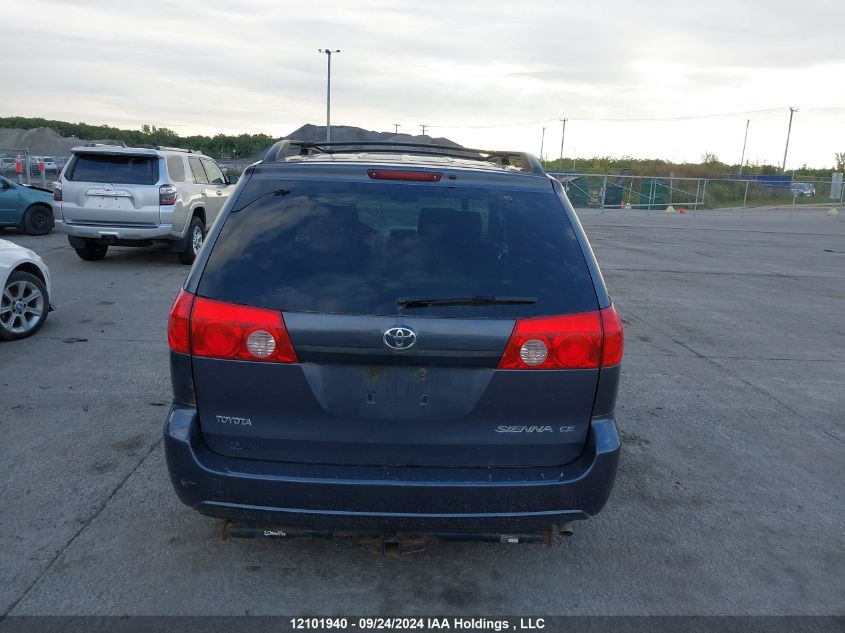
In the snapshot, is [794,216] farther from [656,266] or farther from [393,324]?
[393,324]

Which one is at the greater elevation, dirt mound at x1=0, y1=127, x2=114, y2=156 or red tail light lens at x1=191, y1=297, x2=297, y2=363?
dirt mound at x1=0, y1=127, x2=114, y2=156

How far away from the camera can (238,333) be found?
2932 millimetres

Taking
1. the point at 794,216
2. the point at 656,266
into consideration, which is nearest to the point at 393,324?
the point at 656,266

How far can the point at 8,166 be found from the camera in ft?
83.3

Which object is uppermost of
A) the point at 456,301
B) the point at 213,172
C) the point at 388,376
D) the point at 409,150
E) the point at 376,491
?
the point at 409,150

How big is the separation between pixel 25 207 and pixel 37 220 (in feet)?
1.57

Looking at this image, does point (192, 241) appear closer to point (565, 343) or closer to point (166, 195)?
point (166, 195)

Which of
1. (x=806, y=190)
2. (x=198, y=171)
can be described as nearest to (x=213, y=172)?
(x=198, y=171)

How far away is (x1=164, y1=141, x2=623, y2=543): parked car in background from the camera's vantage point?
9.55ft

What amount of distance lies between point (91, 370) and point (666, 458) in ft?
15.5

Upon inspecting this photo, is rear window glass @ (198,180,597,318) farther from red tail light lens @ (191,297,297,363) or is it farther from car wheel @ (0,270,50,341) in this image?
car wheel @ (0,270,50,341)

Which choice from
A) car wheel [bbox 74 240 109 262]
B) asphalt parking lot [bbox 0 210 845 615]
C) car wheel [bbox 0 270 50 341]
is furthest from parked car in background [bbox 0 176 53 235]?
car wheel [bbox 0 270 50 341]

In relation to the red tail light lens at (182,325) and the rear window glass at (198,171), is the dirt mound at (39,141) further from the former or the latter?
the red tail light lens at (182,325)

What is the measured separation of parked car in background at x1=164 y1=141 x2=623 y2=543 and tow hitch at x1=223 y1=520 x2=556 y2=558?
4 cm
